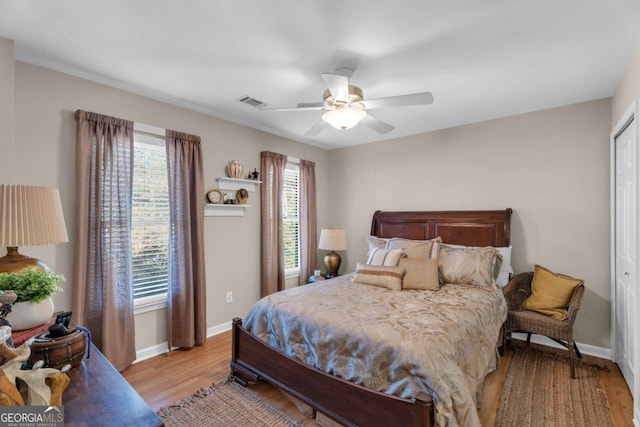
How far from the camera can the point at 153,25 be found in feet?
6.28

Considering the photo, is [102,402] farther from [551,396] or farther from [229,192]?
[551,396]

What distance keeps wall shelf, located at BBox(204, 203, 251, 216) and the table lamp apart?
1735mm

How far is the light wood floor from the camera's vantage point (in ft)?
7.27

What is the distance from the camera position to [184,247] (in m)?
3.15

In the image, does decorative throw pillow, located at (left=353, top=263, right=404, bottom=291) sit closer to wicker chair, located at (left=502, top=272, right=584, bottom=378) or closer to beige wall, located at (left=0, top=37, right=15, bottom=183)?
wicker chair, located at (left=502, top=272, right=584, bottom=378)

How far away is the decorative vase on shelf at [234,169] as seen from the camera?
11.9ft

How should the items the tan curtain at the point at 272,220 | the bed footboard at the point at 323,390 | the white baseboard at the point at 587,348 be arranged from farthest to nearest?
1. the tan curtain at the point at 272,220
2. the white baseboard at the point at 587,348
3. the bed footboard at the point at 323,390

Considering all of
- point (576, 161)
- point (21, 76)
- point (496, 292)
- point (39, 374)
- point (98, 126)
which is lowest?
point (496, 292)

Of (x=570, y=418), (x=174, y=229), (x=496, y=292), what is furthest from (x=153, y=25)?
(x=570, y=418)

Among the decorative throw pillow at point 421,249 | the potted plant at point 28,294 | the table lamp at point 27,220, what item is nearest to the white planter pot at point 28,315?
the potted plant at point 28,294

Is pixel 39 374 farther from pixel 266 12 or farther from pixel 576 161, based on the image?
pixel 576 161

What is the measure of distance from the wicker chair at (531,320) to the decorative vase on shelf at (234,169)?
3191mm

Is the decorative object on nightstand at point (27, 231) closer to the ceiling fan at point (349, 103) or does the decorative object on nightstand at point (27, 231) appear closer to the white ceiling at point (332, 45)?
the white ceiling at point (332, 45)

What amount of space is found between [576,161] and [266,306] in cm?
345
